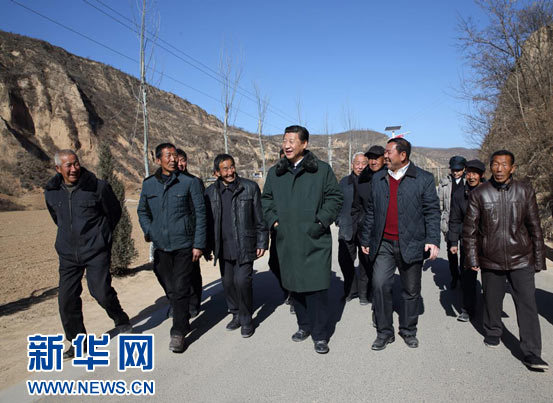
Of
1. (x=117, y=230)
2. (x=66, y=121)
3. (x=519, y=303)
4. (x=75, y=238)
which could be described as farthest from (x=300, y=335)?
Result: (x=66, y=121)

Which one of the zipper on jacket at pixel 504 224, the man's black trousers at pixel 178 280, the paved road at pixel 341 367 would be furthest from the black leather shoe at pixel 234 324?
the zipper on jacket at pixel 504 224

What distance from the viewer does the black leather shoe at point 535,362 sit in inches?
132

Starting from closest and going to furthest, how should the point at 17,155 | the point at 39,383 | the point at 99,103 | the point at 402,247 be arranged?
the point at 39,383, the point at 402,247, the point at 17,155, the point at 99,103

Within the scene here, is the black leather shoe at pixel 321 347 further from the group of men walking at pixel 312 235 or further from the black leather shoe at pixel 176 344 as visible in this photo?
the black leather shoe at pixel 176 344

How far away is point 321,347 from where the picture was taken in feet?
12.8

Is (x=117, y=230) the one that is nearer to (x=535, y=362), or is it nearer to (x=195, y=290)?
(x=195, y=290)

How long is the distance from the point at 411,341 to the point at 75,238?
138 inches

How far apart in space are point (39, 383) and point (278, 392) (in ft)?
6.82

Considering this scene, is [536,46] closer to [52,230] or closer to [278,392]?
[278,392]

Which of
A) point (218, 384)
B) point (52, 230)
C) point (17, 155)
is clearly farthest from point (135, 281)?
point (17, 155)

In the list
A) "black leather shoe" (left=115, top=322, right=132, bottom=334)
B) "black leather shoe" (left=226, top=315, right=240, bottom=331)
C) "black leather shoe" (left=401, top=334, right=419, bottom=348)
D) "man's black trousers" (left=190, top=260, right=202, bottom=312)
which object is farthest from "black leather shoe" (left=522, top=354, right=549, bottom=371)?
"black leather shoe" (left=115, top=322, right=132, bottom=334)

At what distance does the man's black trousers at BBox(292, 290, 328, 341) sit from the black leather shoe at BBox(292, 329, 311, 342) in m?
0.03

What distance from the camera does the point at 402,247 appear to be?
3920mm

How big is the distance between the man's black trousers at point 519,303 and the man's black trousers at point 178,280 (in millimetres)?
2999
